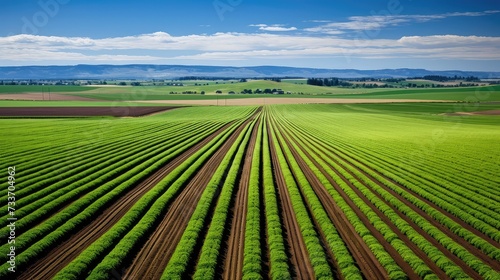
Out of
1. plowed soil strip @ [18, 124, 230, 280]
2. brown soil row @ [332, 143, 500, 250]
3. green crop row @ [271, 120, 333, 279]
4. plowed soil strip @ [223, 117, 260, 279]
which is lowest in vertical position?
brown soil row @ [332, 143, 500, 250]

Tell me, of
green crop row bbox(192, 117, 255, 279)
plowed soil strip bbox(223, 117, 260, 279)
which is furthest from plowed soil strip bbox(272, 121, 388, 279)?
green crop row bbox(192, 117, 255, 279)

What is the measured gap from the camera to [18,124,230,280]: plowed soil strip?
53.4ft

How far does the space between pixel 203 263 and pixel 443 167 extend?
29.1 m

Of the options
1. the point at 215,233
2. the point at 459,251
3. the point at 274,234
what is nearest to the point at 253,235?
the point at 274,234

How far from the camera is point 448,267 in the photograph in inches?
650

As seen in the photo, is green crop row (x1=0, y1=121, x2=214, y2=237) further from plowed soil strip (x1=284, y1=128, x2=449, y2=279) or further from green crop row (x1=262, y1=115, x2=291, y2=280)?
plowed soil strip (x1=284, y1=128, x2=449, y2=279)

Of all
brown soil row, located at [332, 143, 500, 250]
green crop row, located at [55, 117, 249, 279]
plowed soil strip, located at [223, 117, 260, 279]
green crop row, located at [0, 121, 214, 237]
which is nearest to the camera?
green crop row, located at [55, 117, 249, 279]

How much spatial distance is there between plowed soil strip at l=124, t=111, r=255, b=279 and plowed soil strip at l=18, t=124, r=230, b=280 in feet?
8.85

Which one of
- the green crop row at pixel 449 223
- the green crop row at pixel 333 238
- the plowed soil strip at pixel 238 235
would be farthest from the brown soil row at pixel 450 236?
the plowed soil strip at pixel 238 235

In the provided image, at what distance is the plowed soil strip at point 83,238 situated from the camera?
16266 mm

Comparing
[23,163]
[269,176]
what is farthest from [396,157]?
[23,163]

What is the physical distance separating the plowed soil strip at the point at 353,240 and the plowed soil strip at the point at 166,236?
323 inches

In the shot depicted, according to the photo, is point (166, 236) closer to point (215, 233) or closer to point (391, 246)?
point (215, 233)

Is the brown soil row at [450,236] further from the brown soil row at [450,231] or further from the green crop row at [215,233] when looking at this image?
the green crop row at [215,233]
